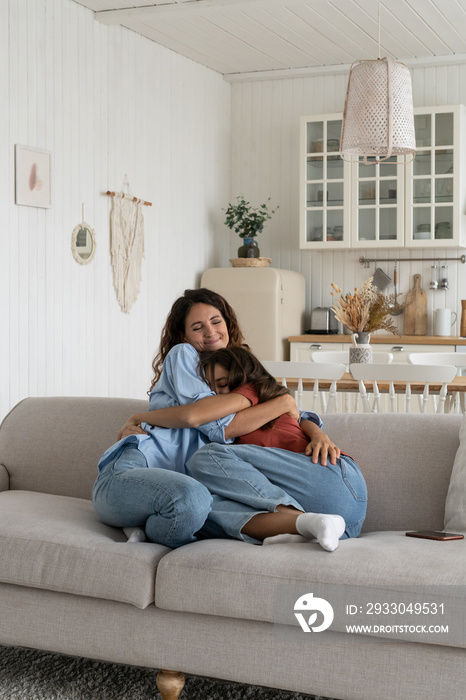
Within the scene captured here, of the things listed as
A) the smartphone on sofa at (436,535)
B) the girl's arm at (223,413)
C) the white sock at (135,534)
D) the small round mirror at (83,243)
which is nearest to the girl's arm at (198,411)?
the girl's arm at (223,413)

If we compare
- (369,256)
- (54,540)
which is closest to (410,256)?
(369,256)

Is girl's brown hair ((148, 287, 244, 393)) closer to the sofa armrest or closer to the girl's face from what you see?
the girl's face

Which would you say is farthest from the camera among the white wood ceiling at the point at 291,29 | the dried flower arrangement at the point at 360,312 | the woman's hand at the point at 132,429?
the white wood ceiling at the point at 291,29

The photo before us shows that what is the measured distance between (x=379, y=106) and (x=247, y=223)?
9.39ft

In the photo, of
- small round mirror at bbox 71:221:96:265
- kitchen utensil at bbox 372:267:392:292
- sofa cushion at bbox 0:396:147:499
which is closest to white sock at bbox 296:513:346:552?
sofa cushion at bbox 0:396:147:499

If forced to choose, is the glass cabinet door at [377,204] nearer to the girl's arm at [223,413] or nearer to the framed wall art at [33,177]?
the framed wall art at [33,177]

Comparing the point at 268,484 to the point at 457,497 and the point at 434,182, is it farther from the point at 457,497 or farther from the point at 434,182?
the point at 434,182

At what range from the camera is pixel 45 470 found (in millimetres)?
2922

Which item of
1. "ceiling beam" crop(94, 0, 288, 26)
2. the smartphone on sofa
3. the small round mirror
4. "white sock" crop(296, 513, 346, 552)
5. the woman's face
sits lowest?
the smartphone on sofa

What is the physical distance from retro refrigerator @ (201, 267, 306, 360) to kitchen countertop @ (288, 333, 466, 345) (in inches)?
6.0

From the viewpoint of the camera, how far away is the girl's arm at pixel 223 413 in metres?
2.42

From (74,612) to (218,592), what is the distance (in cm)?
42

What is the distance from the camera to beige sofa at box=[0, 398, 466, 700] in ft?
6.22

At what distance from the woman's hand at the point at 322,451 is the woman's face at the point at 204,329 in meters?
0.48
